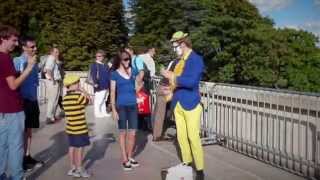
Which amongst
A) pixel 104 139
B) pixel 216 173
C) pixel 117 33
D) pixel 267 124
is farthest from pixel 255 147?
pixel 117 33

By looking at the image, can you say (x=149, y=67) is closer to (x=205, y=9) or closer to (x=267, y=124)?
(x=267, y=124)

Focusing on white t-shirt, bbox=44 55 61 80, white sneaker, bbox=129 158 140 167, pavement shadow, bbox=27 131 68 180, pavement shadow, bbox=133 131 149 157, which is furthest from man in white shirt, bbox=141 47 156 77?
white sneaker, bbox=129 158 140 167

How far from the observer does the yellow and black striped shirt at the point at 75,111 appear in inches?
296

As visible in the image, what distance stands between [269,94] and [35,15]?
4893cm

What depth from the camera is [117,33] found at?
170 ft

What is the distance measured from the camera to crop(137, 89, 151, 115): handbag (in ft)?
37.5

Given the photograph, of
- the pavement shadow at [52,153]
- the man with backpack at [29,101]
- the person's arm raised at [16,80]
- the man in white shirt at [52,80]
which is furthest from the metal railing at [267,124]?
the man in white shirt at [52,80]

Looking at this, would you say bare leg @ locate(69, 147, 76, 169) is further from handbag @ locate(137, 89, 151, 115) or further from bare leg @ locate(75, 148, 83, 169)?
handbag @ locate(137, 89, 151, 115)

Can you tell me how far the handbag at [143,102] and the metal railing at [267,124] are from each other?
1.48 metres

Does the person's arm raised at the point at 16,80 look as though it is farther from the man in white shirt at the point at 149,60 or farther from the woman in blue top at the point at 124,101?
the man in white shirt at the point at 149,60

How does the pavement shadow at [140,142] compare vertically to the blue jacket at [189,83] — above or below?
below

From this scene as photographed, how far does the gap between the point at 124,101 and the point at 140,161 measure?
118cm

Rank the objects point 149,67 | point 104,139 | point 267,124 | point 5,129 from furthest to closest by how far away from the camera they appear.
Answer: point 149,67, point 104,139, point 267,124, point 5,129

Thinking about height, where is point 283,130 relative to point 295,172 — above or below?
above
